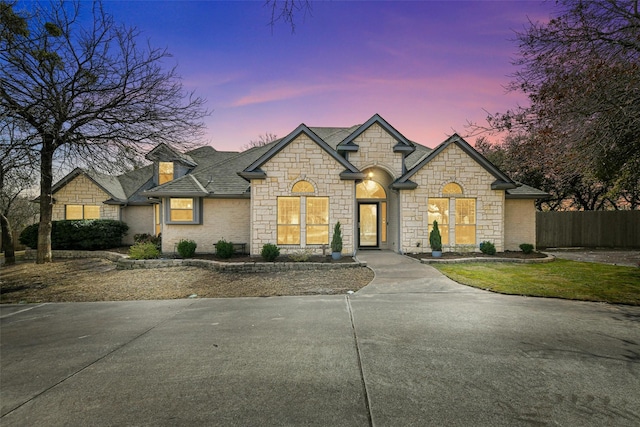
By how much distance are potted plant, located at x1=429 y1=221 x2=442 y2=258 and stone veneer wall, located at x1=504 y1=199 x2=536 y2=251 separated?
182 inches

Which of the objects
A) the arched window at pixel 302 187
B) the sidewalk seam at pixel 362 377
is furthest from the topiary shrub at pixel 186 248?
the sidewalk seam at pixel 362 377

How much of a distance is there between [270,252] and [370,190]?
643cm

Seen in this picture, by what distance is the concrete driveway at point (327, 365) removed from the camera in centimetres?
258

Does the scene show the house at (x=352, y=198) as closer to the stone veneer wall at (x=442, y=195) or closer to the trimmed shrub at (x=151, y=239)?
the stone veneer wall at (x=442, y=195)

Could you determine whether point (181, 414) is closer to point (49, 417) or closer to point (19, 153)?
point (49, 417)

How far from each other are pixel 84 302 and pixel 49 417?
211 inches

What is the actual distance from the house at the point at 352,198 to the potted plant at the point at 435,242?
0.80 metres

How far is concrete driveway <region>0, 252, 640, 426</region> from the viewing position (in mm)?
2576

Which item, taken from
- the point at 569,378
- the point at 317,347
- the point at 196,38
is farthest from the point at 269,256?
the point at 569,378

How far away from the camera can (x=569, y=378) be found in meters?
3.10

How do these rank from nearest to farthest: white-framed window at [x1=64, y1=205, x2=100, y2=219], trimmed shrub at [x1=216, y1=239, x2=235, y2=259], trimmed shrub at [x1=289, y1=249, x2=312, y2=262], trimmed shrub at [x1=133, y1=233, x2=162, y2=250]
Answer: trimmed shrub at [x1=289, y1=249, x2=312, y2=262] < trimmed shrub at [x1=216, y1=239, x2=235, y2=259] < trimmed shrub at [x1=133, y1=233, x2=162, y2=250] < white-framed window at [x1=64, y1=205, x2=100, y2=219]

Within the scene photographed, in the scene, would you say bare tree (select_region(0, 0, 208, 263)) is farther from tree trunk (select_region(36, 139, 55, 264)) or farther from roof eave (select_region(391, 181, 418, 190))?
roof eave (select_region(391, 181, 418, 190))

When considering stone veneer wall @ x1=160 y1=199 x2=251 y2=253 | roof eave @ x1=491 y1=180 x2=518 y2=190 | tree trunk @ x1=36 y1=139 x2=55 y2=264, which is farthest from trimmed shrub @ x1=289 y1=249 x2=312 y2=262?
tree trunk @ x1=36 y1=139 x2=55 y2=264

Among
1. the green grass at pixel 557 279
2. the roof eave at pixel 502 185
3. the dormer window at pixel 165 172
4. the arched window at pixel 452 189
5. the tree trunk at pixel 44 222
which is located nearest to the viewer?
the green grass at pixel 557 279
